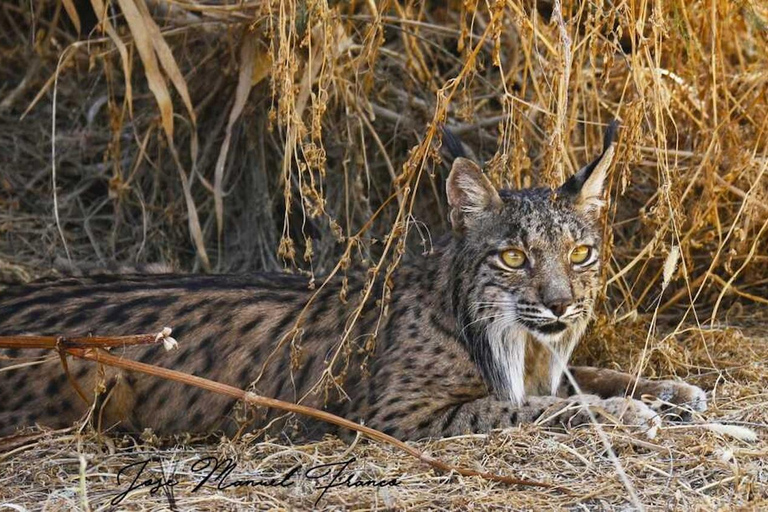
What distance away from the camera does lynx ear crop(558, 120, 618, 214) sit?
4.94 metres

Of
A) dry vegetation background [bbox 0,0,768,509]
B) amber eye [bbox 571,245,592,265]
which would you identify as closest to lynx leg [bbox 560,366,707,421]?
dry vegetation background [bbox 0,0,768,509]

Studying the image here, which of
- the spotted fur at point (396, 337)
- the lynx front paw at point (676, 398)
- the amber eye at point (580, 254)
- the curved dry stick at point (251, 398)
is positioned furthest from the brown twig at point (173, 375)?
the amber eye at point (580, 254)

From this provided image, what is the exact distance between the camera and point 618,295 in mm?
6367

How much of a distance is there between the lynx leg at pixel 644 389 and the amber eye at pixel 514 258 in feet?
2.22

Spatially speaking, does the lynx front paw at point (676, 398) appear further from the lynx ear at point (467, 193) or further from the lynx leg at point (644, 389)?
the lynx ear at point (467, 193)

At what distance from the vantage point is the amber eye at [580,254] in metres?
4.95

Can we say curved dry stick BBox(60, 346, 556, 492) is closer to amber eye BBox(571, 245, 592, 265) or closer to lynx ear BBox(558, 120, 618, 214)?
amber eye BBox(571, 245, 592, 265)

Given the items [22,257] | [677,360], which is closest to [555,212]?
[677,360]

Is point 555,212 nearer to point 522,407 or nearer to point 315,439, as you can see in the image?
point 522,407

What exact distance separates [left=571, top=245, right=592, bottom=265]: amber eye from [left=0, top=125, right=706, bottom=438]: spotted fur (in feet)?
0.11

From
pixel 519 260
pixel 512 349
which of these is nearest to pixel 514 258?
pixel 519 260

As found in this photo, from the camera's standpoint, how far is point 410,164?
456 cm

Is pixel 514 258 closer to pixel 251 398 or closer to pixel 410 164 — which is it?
pixel 410 164

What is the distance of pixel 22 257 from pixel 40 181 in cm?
69
